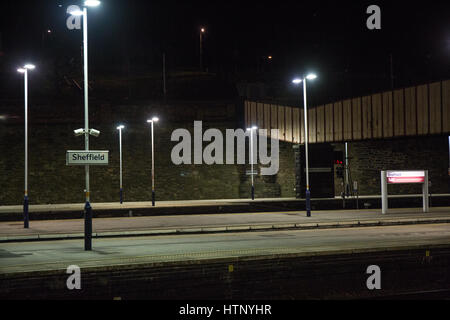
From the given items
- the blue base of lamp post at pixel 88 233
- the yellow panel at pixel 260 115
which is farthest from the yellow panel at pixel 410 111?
the blue base of lamp post at pixel 88 233

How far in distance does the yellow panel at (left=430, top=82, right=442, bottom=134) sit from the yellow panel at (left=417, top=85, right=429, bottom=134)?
365mm

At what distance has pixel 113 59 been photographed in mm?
55812

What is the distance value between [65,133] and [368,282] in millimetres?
32639

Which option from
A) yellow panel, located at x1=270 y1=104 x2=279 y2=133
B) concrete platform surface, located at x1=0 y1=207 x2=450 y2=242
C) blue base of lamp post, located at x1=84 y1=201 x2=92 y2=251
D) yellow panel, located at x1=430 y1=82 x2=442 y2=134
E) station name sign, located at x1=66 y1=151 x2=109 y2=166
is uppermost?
yellow panel, located at x1=270 y1=104 x2=279 y2=133

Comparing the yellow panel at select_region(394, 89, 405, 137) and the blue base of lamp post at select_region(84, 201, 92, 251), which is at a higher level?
the yellow panel at select_region(394, 89, 405, 137)

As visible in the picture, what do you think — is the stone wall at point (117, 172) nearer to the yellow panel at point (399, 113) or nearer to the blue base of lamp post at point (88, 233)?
the yellow panel at point (399, 113)

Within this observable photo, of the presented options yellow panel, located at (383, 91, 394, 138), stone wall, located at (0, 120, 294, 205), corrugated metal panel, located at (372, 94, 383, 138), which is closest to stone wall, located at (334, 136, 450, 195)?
stone wall, located at (0, 120, 294, 205)

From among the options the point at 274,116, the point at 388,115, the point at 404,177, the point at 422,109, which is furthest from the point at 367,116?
the point at 274,116

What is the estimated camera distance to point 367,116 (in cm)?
3192

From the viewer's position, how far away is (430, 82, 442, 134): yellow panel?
1033 inches

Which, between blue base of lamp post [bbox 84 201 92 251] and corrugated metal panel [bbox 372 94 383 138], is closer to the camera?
blue base of lamp post [bbox 84 201 92 251]

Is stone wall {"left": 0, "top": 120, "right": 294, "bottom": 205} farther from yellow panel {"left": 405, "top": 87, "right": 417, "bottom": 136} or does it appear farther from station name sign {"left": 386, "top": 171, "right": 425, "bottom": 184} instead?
yellow panel {"left": 405, "top": 87, "right": 417, "bottom": 136}

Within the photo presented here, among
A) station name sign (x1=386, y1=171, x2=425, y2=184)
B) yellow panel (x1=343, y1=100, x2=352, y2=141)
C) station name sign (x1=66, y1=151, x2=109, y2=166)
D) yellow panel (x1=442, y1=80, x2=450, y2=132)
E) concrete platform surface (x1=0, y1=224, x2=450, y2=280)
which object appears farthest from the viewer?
yellow panel (x1=343, y1=100, x2=352, y2=141)

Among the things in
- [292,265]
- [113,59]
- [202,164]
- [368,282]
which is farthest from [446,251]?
[113,59]
